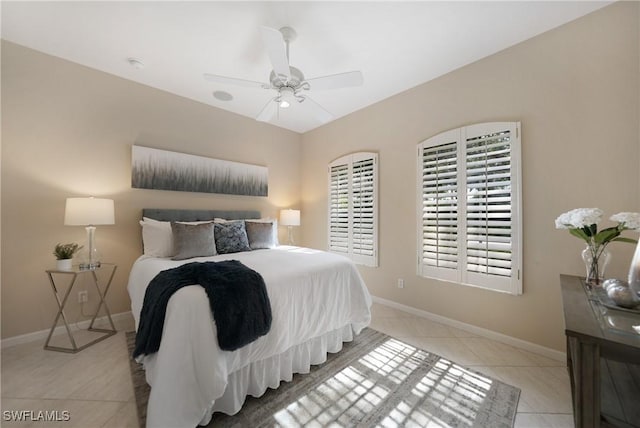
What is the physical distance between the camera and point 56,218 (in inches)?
96.9

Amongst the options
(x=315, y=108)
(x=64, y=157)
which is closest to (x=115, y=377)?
(x=64, y=157)

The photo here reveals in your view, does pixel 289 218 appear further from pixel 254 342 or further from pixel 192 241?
pixel 254 342

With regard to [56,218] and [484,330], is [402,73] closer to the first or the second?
[484,330]

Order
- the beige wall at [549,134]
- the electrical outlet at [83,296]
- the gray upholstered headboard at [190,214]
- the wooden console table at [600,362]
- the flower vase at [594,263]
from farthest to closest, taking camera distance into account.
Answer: the gray upholstered headboard at [190,214], the electrical outlet at [83,296], the beige wall at [549,134], the flower vase at [594,263], the wooden console table at [600,362]

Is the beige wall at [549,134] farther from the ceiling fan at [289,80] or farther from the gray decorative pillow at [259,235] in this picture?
the gray decorative pillow at [259,235]

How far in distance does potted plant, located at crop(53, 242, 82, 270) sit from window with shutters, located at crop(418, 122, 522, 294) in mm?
3670

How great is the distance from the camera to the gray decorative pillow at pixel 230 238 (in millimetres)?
2867

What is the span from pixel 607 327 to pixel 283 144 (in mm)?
4258

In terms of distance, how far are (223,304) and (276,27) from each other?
2.24 m

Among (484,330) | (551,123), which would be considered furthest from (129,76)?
(484,330)

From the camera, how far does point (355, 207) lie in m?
3.70

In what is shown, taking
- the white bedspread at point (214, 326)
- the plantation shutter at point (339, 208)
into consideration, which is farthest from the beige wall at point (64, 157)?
the plantation shutter at point (339, 208)

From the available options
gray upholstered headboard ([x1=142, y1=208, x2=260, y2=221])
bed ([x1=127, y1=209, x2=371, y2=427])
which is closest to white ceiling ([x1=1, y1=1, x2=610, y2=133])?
gray upholstered headboard ([x1=142, y1=208, x2=260, y2=221])

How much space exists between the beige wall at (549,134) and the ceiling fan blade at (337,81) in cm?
135
